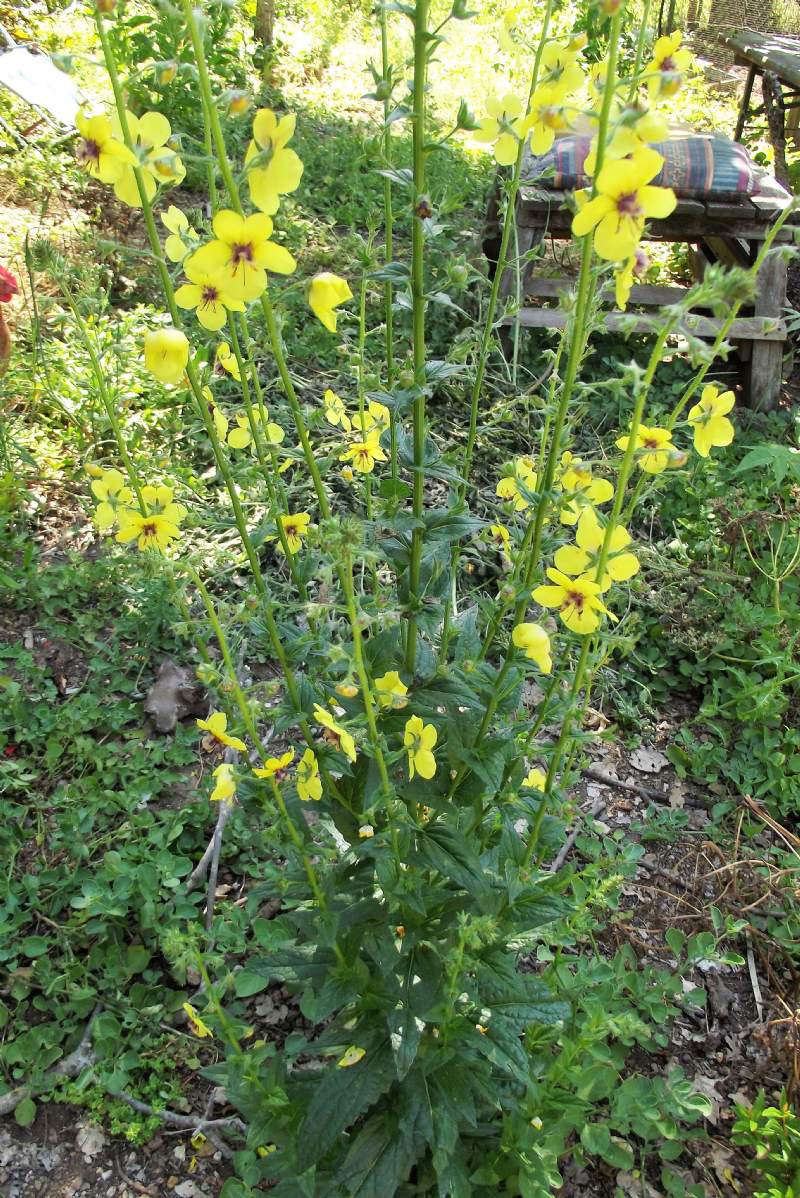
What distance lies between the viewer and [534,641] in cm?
140

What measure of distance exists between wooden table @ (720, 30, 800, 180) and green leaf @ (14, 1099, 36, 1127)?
6484 mm

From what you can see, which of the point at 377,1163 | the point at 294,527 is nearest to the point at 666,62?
the point at 294,527

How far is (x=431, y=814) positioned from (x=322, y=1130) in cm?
63

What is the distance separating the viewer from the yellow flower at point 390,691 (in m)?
1.45

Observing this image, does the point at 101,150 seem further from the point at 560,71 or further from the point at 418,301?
the point at 560,71

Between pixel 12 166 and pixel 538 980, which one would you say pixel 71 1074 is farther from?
pixel 12 166

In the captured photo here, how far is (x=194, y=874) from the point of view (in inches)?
99.8

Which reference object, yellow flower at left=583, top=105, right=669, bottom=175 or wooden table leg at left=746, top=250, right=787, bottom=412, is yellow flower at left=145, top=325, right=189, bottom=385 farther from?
wooden table leg at left=746, top=250, right=787, bottom=412

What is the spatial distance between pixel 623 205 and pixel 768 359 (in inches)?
148

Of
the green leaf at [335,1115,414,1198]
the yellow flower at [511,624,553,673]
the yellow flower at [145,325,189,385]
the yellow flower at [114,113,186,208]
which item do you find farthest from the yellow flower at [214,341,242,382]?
the green leaf at [335,1115,414,1198]

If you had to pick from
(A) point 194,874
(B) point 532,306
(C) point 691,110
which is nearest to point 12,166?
(B) point 532,306

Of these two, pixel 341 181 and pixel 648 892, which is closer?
pixel 648 892

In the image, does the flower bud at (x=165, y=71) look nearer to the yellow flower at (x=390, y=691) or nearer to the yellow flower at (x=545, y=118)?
the yellow flower at (x=545, y=118)

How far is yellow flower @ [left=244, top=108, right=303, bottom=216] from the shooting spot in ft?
3.81
